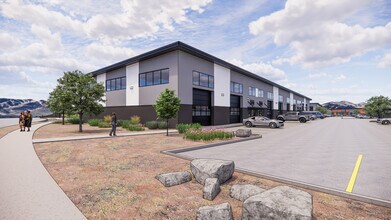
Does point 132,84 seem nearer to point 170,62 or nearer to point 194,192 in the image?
point 170,62

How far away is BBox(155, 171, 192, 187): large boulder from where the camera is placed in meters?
5.53

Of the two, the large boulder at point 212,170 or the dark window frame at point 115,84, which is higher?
the dark window frame at point 115,84

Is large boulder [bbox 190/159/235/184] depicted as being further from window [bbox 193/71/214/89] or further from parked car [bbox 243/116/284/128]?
parked car [bbox 243/116/284/128]

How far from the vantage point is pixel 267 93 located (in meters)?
47.3

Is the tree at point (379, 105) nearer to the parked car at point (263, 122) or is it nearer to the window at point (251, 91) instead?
the window at point (251, 91)

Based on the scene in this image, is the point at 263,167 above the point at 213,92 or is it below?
below

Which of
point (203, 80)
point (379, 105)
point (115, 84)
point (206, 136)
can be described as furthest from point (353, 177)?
point (379, 105)

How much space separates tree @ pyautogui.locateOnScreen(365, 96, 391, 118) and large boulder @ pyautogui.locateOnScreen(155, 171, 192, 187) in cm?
6030

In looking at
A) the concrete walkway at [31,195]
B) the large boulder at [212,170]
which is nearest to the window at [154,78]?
the concrete walkway at [31,195]

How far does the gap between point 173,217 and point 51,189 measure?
3499 mm

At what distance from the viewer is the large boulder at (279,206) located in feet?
10.6

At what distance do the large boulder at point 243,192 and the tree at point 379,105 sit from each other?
5986cm

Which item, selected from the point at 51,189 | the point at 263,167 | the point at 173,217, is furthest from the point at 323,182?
the point at 51,189

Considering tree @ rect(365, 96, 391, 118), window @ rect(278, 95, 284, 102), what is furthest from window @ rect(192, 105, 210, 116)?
tree @ rect(365, 96, 391, 118)
